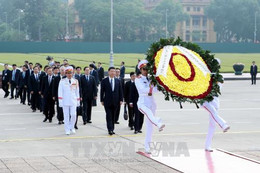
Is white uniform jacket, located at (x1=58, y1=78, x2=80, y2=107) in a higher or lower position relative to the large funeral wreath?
lower

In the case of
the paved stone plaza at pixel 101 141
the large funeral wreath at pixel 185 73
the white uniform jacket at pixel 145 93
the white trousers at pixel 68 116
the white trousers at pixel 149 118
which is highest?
the large funeral wreath at pixel 185 73

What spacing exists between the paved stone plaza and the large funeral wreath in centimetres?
135

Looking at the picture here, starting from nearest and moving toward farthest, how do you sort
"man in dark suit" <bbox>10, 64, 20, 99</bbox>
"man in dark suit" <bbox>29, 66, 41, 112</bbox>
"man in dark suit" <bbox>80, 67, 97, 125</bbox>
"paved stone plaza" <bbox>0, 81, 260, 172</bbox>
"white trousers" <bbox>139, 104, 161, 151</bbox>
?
"paved stone plaza" <bbox>0, 81, 260, 172</bbox> → "white trousers" <bbox>139, 104, 161, 151</bbox> → "man in dark suit" <bbox>80, 67, 97, 125</bbox> → "man in dark suit" <bbox>29, 66, 41, 112</bbox> → "man in dark suit" <bbox>10, 64, 20, 99</bbox>

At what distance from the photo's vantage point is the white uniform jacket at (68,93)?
1513 cm

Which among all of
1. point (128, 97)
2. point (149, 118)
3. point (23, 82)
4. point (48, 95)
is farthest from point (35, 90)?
point (149, 118)

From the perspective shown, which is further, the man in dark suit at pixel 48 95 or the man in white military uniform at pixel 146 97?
the man in dark suit at pixel 48 95

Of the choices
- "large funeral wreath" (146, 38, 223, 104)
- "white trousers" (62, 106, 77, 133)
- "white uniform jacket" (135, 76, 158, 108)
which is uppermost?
"large funeral wreath" (146, 38, 223, 104)

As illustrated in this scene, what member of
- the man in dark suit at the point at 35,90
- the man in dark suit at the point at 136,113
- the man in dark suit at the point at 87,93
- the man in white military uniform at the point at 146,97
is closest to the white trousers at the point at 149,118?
the man in white military uniform at the point at 146,97

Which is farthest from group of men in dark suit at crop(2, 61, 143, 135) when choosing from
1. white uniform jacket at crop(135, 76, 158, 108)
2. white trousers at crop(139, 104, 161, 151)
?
white uniform jacket at crop(135, 76, 158, 108)

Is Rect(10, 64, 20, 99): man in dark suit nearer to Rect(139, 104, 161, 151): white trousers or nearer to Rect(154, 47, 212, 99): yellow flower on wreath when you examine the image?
Rect(139, 104, 161, 151): white trousers

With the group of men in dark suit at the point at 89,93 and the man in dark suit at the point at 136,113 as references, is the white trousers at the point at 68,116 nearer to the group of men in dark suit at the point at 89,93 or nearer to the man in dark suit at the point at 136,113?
the group of men in dark suit at the point at 89,93

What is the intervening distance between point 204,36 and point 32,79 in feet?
469

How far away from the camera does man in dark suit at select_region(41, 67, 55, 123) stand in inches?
708

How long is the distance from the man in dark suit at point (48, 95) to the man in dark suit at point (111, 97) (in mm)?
3136
